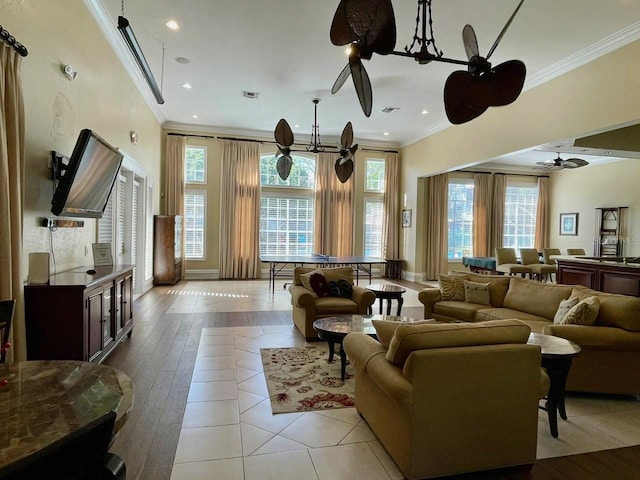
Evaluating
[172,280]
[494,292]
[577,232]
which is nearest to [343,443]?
[494,292]

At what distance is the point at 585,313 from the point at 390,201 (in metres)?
7.62

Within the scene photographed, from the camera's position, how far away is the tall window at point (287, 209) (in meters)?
10.1

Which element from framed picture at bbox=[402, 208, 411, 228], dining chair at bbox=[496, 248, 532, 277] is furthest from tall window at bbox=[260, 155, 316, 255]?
dining chair at bbox=[496, 248, 532, 277]

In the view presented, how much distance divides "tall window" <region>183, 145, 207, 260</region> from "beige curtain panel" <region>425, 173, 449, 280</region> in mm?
5973

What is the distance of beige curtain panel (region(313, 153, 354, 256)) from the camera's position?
10188 mm

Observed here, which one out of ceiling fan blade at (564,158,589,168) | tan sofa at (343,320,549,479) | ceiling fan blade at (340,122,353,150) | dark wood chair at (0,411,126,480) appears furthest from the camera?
ceiling fan blade at (564,158,589,168)

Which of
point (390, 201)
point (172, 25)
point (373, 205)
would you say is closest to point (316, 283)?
point (172, 25)

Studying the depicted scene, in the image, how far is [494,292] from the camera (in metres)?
4.78

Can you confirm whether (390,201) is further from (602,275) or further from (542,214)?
(602,275)

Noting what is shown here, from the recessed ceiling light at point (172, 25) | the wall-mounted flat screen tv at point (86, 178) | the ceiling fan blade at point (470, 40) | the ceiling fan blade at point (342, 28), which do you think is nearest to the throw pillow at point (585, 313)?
the ceiling fan blade at point (470, 40)

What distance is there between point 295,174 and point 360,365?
8274 millimetres

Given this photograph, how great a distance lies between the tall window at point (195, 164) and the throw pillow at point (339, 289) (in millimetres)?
5975

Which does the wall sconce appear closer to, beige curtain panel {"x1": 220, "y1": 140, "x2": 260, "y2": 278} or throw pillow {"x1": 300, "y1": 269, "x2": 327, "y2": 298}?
throw pillow {"x1": 300, "y1": 269, "x2": 327, "y2": 298}

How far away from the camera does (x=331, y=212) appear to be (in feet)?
33.6
